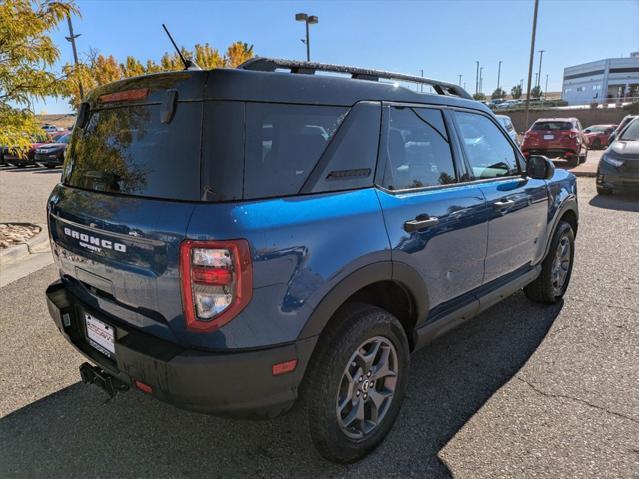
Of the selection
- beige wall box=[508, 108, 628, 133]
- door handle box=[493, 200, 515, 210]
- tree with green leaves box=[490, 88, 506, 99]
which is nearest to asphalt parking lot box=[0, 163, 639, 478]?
door handle box=[493, 200, 515, 210]

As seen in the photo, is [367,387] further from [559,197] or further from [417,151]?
[559,197]

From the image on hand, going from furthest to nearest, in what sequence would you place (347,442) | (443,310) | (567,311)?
(567,311) < (443,310) < (347,442)

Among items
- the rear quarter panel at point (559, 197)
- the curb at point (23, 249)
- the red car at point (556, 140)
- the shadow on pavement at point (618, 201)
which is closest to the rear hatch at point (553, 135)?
the red car at point (556, 140)

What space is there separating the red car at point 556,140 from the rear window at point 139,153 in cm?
1570

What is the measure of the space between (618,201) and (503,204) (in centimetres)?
834

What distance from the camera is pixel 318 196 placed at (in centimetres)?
207

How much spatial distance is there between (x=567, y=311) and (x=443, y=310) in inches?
80.1

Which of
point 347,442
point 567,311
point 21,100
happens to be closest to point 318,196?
point 347,442

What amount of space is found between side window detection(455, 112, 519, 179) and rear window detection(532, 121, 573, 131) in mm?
14091

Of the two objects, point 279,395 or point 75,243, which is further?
point 75,243

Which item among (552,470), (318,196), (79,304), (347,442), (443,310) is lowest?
(552,470)

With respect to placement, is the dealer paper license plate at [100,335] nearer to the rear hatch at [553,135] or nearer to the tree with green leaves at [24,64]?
the tree with green leaves at [24,64]

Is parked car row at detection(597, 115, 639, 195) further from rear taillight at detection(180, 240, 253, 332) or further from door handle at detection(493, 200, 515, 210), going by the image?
rear taillight at detection(180, 240, 253, 332)

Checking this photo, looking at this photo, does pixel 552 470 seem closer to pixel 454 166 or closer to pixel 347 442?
pixel 347 442
